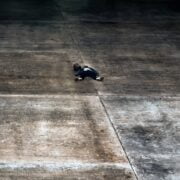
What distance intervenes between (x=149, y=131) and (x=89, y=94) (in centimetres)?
201

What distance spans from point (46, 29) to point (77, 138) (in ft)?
22.4

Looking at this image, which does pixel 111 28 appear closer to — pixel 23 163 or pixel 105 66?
pixel 105 66

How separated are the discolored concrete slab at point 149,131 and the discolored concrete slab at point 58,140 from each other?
8.4 inches

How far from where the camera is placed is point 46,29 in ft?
51.5

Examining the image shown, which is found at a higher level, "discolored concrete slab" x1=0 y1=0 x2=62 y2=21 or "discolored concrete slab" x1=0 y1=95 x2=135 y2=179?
"discolored concrete slab" x1=0 y1=95 x2=135 y2=179

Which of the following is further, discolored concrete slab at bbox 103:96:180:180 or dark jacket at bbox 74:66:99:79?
dark jacket at bbox 74:66:99:79

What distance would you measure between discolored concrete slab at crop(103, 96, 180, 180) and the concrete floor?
0.06ft

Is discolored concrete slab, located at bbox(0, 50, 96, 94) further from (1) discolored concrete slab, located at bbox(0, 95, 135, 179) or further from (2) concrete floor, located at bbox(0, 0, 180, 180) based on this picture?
(1) discolored concrete slab, located at bbox(0, 95, 135, 179)

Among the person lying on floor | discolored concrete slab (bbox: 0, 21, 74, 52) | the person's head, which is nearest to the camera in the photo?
the person lying on floor

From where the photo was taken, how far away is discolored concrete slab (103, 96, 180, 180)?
870 centimetres

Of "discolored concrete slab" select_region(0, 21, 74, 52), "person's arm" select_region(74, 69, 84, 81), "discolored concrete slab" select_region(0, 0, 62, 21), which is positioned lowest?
"discolored concrete slab" select_region(0, 0, 62, 21)

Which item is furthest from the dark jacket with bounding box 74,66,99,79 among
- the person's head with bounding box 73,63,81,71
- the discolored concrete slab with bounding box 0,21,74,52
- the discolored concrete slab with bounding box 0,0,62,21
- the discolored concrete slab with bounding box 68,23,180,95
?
the discolored concrete slab with bounding box 0,0,62,21

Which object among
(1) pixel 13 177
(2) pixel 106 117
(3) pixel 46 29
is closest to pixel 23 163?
(1) pixel 13 177

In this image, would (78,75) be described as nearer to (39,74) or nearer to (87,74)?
(87,74)
